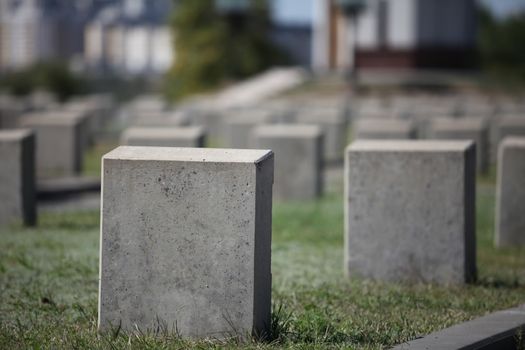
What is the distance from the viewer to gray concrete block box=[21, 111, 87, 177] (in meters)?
19.5

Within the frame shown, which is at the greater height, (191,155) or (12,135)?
(191,155)

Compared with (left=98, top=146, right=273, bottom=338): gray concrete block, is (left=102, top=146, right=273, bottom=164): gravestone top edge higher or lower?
higher

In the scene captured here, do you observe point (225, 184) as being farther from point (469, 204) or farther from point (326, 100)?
point (326, 100)

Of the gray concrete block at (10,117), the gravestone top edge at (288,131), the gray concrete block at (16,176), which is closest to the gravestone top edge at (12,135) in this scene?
the gray concrete block at (16,176)

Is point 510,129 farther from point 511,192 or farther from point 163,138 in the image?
point 511,192

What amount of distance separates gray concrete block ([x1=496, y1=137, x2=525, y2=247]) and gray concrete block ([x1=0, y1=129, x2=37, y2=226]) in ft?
14.4

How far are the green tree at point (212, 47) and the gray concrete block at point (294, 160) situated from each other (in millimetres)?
77721

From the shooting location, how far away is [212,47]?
9538 centimetres

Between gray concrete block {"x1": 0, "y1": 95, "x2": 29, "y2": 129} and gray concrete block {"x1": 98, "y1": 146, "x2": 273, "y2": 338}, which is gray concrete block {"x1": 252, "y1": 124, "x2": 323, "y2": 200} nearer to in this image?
gray concrete block {"x1": 0, "y1": 95, "x2": 29, "y2": 129}

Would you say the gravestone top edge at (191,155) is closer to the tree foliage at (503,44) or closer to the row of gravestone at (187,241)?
the row of gravestone at (187,241)

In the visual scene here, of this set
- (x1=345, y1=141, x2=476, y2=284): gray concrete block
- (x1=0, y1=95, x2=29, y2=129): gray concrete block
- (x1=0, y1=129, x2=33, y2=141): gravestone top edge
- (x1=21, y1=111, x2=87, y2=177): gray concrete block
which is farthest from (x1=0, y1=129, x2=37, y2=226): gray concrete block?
(x1=0, y1=95, x2=29, y2=129): gray concrete block

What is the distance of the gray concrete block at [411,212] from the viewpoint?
8781mm

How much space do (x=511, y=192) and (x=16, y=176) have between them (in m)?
4.56

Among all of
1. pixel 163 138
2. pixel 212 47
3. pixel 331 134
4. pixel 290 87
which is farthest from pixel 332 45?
pixel 163 138
